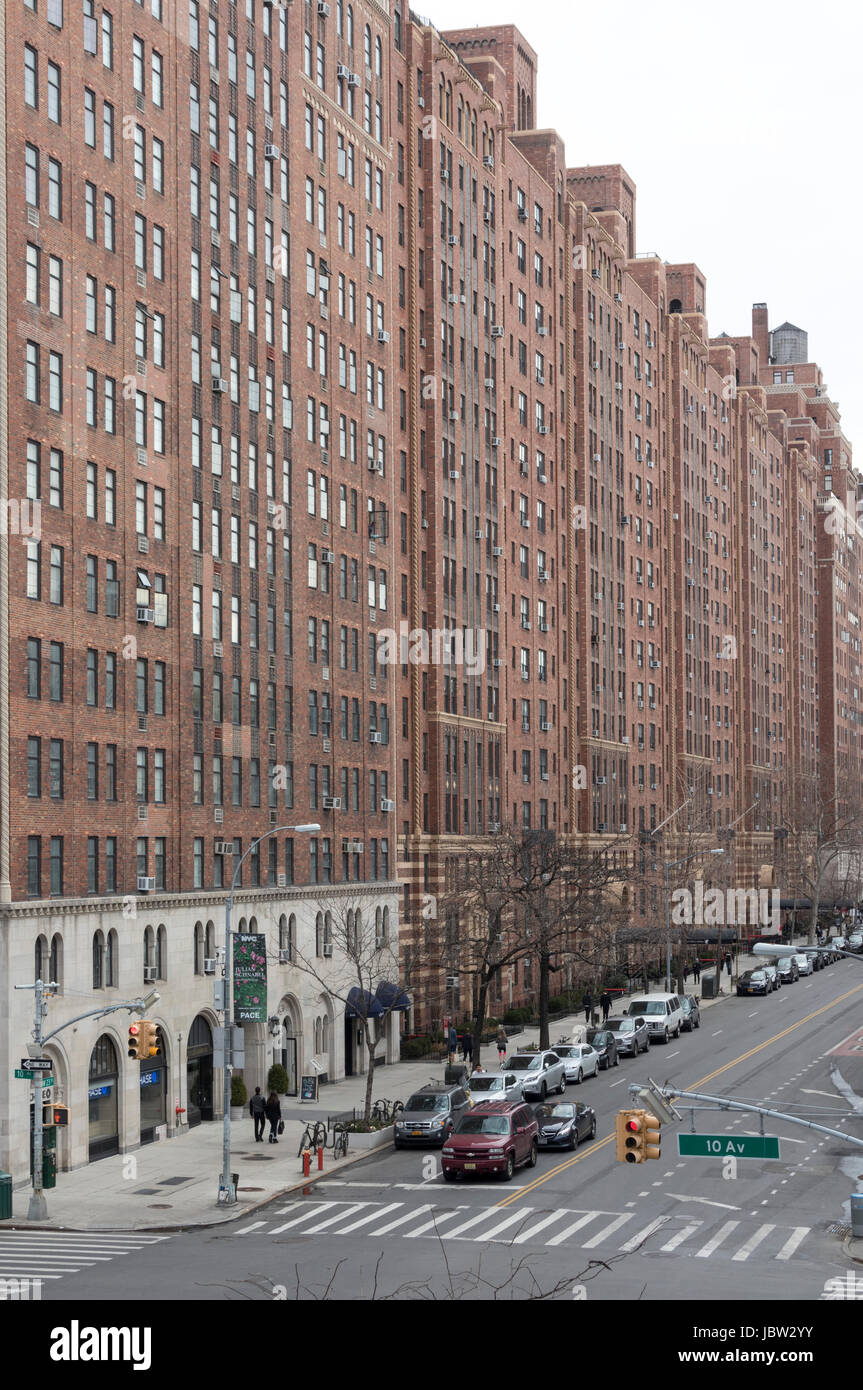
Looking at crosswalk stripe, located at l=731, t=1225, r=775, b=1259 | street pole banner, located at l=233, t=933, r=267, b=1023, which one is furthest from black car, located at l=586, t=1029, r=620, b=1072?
crosswalk stripe, located at l=731, t=1225, r=775, b=1259

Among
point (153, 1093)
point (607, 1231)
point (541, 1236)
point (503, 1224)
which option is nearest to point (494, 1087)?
point (153, 1093)

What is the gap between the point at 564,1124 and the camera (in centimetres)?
4728

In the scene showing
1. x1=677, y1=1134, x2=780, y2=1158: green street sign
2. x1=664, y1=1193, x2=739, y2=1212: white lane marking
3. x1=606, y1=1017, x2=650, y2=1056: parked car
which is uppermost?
x1=677, y1=1134, x2=780, y2=1158: green street sign

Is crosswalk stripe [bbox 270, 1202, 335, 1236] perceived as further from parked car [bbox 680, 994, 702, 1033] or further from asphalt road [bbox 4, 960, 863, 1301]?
parked car [bbox 680, 994, 702, 1033]

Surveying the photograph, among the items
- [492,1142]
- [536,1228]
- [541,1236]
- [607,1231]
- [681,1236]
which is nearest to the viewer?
[541,1236]

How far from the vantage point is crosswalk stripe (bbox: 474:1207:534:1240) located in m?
34.8

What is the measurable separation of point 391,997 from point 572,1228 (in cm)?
2733

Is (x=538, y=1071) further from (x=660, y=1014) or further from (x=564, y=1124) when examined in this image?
(x=660, y=1014)

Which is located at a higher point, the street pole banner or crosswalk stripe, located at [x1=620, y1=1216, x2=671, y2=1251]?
the street pole banner

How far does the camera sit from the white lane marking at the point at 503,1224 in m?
34.7

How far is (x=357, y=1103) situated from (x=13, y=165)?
108 feet

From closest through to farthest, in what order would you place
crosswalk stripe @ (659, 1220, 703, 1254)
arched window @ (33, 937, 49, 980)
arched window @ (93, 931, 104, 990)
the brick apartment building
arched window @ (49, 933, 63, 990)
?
crosswalk stripe @ (659, 1220, 703, 1254)
arched window @ (33, 937, 49, 980)
arched window @ (49, 933, 63, 990)
the brick apartment building
arched window @ (93, 931, 104, 990)

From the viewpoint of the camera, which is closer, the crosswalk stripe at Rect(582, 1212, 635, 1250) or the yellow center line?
the crosswalk stripe at Rect(582, 1212, 635, 1250)

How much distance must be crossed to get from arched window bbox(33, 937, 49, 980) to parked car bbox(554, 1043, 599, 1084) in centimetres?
2181
